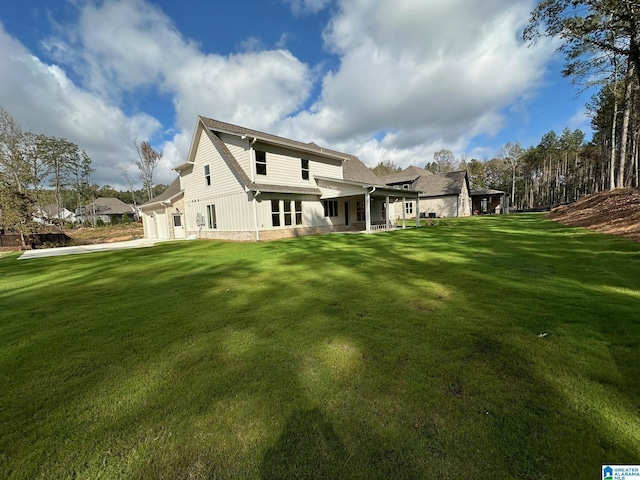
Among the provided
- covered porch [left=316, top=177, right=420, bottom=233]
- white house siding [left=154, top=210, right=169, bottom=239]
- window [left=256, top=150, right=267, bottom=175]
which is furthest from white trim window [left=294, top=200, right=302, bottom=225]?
white house siding [left=154, top=210, right=169, bottom=239]

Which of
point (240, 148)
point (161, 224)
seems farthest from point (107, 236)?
point (240, 148)

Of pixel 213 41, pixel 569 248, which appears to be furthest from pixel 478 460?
pixel 213 41

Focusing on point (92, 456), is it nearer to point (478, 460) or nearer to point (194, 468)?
point (194, 468)

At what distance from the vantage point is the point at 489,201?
1810 inches

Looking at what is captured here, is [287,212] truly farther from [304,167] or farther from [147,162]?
[147,162]

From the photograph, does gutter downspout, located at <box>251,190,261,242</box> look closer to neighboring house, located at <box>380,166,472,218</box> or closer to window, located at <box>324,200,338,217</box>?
window, located at <box>324,200,338,217</box>

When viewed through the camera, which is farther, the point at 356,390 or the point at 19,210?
the point at 19,210

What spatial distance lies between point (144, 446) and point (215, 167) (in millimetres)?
16796

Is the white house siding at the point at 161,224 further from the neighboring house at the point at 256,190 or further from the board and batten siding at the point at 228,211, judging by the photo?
the board and batten siding at the point at 228,211

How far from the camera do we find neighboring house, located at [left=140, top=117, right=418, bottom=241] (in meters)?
15.4

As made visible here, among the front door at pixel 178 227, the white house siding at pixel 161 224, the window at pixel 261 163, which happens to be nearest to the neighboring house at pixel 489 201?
the window at pixel 261 163

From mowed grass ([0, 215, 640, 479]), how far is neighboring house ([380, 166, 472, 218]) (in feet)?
100

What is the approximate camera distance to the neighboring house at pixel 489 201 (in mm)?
40031

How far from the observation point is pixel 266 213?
15703 millimetres
